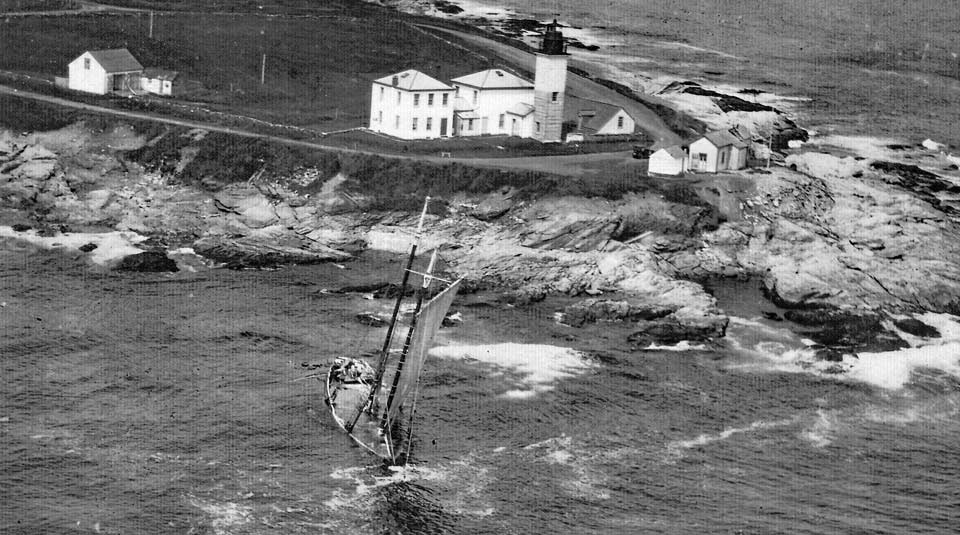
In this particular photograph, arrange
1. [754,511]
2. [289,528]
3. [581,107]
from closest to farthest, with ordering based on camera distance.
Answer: [289,528], [754,511], [581,107]

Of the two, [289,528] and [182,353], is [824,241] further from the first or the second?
[289,528]

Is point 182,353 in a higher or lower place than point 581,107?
lower

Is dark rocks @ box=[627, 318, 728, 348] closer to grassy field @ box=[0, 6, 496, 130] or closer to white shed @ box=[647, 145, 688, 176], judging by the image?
white shed @ box=[647, 145, 688, 176]

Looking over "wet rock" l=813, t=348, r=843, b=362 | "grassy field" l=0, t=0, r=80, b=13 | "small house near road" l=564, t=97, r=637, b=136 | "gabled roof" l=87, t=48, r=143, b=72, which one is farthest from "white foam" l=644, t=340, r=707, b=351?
"grassy field" l=0, t=0, r=80, b=13

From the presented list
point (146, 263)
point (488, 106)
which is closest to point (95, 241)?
point (146, 263)

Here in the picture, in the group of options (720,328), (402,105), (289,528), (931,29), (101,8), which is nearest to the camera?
(289,528)

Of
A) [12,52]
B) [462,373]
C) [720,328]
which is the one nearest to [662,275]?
[720,328]

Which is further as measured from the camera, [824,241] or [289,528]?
[824,241]
